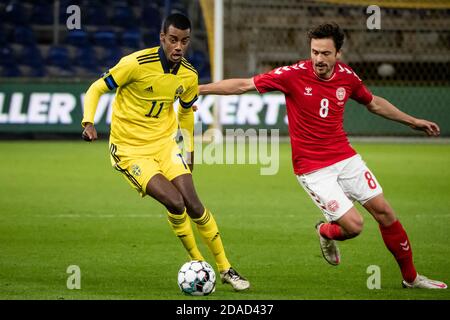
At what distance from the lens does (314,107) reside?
22.5 feet

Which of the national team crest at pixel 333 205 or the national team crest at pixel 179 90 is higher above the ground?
the national team crest at pixel 179 90

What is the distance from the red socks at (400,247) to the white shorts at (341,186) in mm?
278

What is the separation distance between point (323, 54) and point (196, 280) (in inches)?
71.8

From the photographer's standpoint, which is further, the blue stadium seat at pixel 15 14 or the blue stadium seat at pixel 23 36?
the blue stadium seat at pixel 15 14

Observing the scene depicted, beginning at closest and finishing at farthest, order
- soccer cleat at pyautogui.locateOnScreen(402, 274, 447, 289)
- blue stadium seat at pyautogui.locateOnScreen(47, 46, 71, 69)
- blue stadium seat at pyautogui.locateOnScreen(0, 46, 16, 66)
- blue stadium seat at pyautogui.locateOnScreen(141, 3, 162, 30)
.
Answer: soccer cleat at pyautogui.locateOnScreen(402, 274, 447, 289) → blue stadium seat at pyautogui.locateOnScreen(0, 46, 16, 66) → blue stadium seat at pyautogui.locateOnScreen(47, 46, 71, 69) → blue stadium seat at pyautogui.locateOnScreen(141, 3, 162, 30)

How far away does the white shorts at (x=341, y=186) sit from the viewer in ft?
22.0

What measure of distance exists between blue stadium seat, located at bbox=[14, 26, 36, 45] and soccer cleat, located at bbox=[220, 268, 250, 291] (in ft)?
51.0

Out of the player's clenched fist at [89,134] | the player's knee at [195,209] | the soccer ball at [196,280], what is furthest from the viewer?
the player's knee at [195,209]

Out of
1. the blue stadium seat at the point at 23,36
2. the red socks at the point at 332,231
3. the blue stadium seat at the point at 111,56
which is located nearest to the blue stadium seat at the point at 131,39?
the blue stadium seat at the point at 111,56

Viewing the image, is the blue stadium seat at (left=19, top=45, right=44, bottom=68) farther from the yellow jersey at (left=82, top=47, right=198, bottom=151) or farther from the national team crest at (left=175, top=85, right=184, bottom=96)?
the national team crest at (left=175, top=85, right=184, bottom=96)

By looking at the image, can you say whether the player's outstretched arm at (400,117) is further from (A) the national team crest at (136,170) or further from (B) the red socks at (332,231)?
(A) the national team crest at (136,170)

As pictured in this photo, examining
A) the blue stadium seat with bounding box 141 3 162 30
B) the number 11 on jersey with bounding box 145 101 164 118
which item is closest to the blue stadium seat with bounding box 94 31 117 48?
the blue stadium seat with bounding box 141 3 162 30

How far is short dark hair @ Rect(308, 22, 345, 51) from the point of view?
666 cm

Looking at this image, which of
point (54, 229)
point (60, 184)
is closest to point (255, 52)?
point (60, 184)
